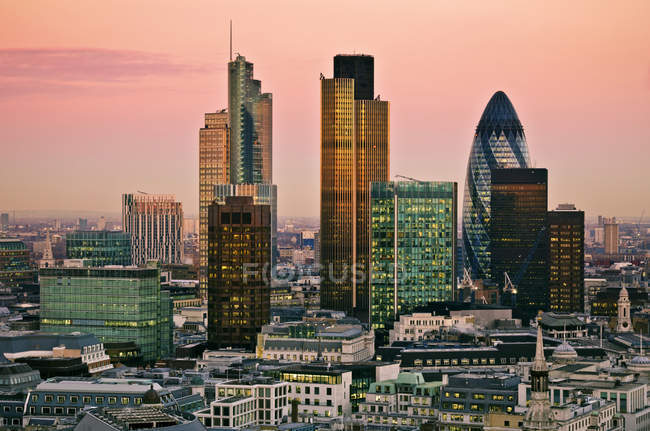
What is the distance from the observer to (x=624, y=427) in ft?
640

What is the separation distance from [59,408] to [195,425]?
53.3 m

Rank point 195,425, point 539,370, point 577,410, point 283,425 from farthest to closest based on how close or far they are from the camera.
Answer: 1. point 283,425
2. point 577,410
3. point 539,370
4. point 195,425

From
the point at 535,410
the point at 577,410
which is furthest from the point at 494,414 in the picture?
the point at 535,410

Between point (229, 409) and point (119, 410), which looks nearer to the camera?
point (119, 410)

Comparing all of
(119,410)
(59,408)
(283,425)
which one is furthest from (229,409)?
(119,410)

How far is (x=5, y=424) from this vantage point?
197 metres

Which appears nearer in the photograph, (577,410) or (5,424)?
(577,410)

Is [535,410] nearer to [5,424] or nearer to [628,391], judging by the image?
[628,391]

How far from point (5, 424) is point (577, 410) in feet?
217

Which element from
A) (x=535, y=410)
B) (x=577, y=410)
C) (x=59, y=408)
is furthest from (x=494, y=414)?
(x=59, y=408)

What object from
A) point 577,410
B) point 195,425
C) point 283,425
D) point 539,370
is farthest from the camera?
point 283,425

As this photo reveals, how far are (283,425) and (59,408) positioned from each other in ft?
86.4

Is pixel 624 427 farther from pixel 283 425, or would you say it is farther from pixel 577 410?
pixel 283 425

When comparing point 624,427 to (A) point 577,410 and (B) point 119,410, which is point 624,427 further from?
(B) point 119,410
